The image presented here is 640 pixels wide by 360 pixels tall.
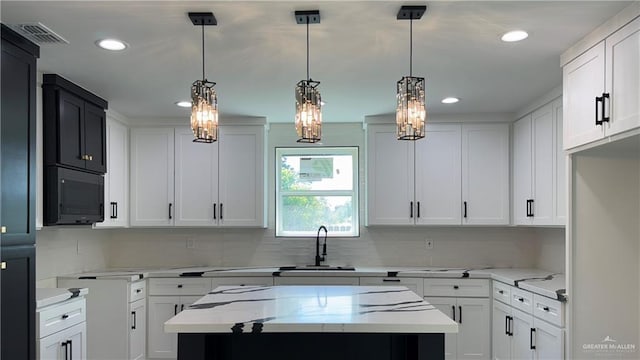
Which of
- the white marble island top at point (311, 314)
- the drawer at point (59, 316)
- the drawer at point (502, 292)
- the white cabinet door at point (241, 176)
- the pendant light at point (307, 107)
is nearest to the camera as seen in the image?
the white marble island top at point (311, 314)

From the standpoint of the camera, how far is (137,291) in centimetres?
444

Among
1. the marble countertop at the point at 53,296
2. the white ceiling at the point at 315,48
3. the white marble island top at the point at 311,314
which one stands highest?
the white ceiling at the point at 315,48

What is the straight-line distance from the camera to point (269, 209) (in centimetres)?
525

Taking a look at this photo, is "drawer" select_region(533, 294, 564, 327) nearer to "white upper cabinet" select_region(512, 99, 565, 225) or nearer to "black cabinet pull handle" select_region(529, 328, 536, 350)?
"black cabinet pull handle" select_region(529, 328, 536, 350)

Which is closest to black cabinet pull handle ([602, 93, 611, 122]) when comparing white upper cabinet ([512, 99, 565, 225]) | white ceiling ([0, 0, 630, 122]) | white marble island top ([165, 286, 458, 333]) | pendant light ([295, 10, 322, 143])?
white ceiling ([0, 0, 630, 122])

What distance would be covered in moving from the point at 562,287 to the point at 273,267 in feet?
8.88

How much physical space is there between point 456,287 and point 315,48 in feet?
8.78

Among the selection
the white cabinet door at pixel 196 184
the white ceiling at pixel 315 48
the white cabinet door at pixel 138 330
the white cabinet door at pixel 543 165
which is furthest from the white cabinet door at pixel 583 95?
the white cabinet door at pixel 138 330

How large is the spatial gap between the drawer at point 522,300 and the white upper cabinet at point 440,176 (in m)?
0.98

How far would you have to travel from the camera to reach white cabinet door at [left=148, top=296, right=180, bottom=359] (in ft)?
15.0

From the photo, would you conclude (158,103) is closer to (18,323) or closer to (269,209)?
(269,209)

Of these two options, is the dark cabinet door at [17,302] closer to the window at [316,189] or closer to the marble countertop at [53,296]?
the marble countertop at [53,296]

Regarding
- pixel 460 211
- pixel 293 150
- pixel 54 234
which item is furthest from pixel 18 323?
pixel 460 211

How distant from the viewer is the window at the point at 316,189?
5371 millimetres
